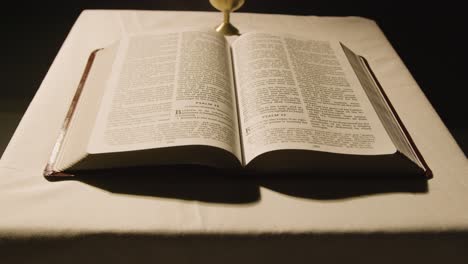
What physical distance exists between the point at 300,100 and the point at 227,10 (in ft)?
1.27

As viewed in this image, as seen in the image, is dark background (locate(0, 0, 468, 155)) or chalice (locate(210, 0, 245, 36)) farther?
dark background (locate(0, 0, 468, 155))

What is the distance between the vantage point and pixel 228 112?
2.04 ft

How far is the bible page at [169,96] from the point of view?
56cm

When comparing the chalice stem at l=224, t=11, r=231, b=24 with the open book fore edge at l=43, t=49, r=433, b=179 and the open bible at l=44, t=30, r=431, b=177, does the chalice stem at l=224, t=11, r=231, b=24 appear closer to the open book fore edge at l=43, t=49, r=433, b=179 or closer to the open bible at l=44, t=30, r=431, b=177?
the open bible at l=44, t=30, r=431, b=177

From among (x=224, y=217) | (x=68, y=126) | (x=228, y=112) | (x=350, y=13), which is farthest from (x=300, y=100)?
(x=350, y=13)

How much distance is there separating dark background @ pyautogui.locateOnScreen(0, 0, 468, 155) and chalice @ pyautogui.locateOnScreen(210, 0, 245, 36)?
31.5 inches

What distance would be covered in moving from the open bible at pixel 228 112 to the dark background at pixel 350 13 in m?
0.86

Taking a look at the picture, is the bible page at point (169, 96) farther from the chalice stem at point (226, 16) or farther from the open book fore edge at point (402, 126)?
the open book fore edge at point (402, 126)

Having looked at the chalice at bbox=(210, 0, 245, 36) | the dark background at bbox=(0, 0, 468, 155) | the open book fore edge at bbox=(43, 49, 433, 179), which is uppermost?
the dark background at bbox=(0, 0, 468, 155)

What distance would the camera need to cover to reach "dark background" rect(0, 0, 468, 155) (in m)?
1.53

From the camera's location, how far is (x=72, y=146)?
0.59m

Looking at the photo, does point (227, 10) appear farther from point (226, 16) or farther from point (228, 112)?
point (228, 112)

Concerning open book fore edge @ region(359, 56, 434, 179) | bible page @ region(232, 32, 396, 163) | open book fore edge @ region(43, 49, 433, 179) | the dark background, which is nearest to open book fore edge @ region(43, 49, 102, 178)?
open book fore edge @ region(43, 49, 433, 179)

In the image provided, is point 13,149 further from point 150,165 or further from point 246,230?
point 246,230
